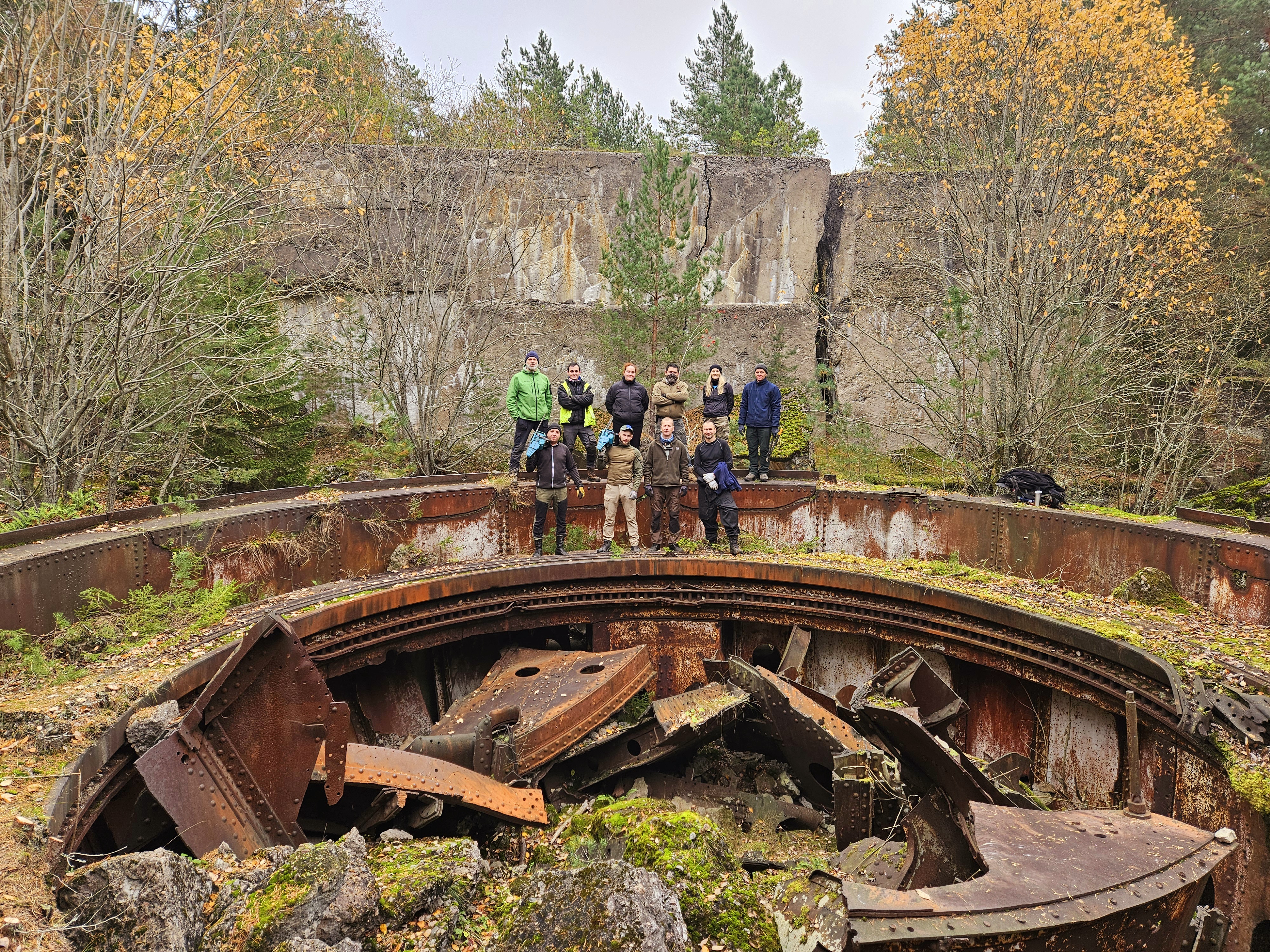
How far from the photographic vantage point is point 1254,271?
13820mm

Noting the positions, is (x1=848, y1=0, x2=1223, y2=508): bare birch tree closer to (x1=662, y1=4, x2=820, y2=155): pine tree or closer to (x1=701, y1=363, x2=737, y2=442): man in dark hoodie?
(x1=701, y1=363, x2=737, y2=442): man in dark hoodie

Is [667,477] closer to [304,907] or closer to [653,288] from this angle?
[653,288]

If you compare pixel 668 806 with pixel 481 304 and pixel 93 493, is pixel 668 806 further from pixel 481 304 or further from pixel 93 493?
pixel 481 304

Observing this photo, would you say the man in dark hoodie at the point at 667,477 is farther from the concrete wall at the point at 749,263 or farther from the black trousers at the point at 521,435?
the concrete wall at the point at 749,263

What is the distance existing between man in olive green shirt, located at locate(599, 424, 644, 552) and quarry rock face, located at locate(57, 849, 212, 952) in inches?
248

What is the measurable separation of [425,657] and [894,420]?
1021 cm

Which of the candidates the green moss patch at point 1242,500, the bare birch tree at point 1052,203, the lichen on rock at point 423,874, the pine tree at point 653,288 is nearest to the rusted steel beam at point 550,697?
the lichen on rock at point 423,874

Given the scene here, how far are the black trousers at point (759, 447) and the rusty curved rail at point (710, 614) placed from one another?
8.28 ft

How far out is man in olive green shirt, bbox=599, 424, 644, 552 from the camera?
9375mm

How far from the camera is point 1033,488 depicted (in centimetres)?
970

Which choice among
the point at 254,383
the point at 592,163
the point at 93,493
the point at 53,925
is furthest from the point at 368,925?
the point at 592,163

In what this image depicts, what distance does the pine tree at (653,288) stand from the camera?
12.5 m

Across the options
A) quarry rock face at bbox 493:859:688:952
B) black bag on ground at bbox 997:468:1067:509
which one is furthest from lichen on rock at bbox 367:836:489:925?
black bag on ground at bbox 997:468:1067:509

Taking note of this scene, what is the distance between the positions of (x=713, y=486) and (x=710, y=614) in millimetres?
Answer: 1544
